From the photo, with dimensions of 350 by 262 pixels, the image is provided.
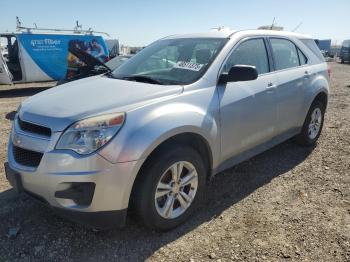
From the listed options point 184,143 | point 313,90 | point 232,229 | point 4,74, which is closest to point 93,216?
point 184,143

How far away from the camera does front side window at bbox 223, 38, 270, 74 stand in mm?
3779

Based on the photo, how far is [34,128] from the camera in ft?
9.54

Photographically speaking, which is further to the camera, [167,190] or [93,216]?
[167,190]

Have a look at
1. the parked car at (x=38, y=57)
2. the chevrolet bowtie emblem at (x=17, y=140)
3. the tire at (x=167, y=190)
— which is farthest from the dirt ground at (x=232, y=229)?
the parked car at (x=38, y=57)

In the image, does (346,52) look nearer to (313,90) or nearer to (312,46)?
(312,46)

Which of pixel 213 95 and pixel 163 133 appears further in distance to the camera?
pixel 213 95

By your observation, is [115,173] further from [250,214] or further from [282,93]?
[282,93]

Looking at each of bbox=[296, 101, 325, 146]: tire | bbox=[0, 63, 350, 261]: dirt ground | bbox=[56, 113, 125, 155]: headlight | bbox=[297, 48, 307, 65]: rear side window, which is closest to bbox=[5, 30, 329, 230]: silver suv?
bbox=[56, 113, 125, 155]: headlight

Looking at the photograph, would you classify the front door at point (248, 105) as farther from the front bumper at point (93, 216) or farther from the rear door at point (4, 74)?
the rear door at point (4, 74)

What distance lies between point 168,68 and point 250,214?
1734mm

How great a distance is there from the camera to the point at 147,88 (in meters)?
3.22

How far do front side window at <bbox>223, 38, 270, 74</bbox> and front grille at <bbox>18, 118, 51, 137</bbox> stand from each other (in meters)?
1.84

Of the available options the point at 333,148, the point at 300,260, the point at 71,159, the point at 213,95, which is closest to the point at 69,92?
the point at 71,159

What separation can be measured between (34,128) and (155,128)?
3.31 feet
